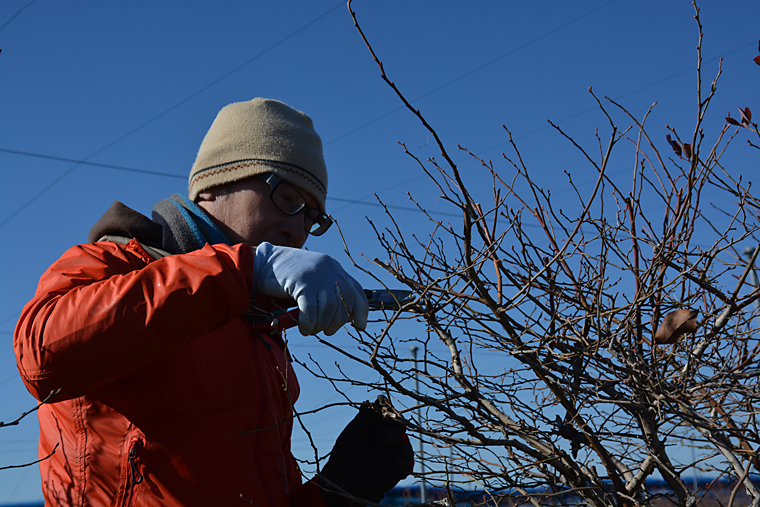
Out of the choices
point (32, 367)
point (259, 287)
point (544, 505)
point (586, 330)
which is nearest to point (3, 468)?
point (32, 367)

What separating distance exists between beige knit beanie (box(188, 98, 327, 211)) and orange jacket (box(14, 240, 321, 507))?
1.86 ft

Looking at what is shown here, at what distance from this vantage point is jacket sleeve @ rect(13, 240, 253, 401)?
1.55 m

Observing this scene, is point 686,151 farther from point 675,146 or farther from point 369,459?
point 369,459

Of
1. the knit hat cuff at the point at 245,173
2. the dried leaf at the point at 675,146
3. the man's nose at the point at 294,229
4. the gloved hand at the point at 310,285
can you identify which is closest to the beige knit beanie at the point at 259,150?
the knit hat cuff at the point at 245,173

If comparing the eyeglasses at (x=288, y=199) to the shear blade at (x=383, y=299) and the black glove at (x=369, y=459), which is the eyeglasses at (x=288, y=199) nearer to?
the shear blade at (x=383, y=299)

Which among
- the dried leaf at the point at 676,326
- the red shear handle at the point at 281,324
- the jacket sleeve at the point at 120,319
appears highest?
the red shear handle at the point at 281,324

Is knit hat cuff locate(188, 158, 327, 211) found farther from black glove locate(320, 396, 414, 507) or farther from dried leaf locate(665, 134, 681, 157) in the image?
dried leaf locate(665, 134, 681, 157)

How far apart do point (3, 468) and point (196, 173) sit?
1.30 metres

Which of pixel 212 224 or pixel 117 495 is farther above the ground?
pixel 212 224

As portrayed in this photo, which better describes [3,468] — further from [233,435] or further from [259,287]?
[259,287]

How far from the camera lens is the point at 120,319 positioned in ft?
5.08

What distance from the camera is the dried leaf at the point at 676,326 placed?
1.98m

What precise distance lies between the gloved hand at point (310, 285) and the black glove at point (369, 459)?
49 cm

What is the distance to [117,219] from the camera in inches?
85.4
